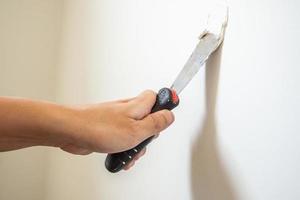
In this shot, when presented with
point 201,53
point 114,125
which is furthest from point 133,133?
point 201,53

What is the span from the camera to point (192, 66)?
39 centimetres

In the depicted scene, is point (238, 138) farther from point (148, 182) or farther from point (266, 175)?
point (148, 182)

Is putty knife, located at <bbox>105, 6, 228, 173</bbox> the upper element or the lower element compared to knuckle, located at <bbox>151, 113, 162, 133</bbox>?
upper

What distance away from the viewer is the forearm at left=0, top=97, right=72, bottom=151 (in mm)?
351

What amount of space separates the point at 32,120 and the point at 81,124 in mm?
58

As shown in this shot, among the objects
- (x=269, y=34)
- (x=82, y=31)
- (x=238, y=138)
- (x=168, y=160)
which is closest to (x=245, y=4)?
(x=269, y=34)

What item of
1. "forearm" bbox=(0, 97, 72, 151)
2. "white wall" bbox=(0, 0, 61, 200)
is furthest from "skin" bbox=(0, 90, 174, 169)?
"white wall" bbox=(0, 0, 61, 200)

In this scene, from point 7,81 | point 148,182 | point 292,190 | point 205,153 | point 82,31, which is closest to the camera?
point 292,190

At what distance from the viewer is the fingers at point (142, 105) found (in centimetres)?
39

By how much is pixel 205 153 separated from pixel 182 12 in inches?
8.8

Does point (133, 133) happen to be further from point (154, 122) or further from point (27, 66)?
point (27, 66)

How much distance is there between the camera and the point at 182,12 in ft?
1.52

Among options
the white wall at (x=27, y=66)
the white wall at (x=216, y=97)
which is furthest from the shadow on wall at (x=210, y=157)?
the white wall at (x=27, y=66)

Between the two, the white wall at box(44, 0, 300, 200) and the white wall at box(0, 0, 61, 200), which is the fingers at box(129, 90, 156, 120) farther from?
the white wall at box(0, 0, 61, 200)
